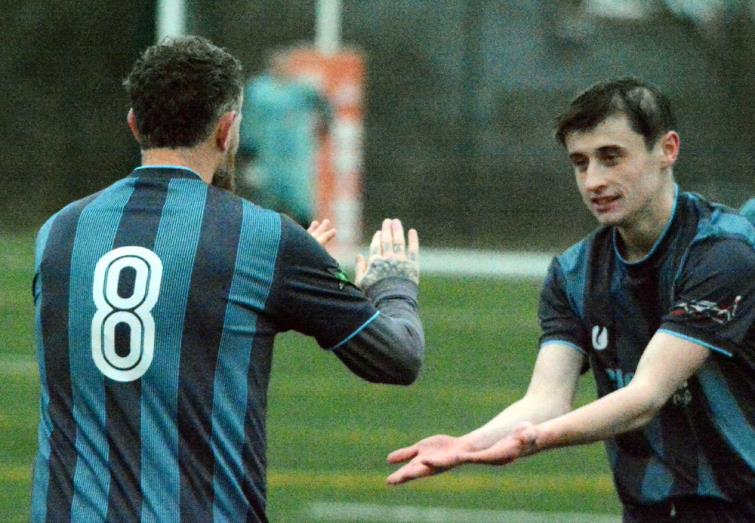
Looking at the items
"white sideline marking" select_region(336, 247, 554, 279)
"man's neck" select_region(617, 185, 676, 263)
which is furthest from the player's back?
"white sideline marking" select_region(336, 247, 554, 279)

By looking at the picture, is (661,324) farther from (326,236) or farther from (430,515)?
(430,515)

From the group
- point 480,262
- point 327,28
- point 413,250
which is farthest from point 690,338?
point 327,28

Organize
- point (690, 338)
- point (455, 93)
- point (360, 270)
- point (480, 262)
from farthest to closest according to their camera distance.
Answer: point (455, 93)
point (480, 262)
point (360, 270)
point (690, 338)

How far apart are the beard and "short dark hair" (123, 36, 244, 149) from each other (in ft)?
0.40

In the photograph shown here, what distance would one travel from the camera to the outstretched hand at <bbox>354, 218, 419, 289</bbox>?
13.3 ft

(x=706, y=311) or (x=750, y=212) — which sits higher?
(x=750, y=212)

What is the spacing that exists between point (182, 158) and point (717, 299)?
1.25m

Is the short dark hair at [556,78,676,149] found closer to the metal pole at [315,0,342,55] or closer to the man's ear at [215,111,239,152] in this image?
the man's ear at [215,111,239,152]

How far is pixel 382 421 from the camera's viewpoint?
32.0 ft

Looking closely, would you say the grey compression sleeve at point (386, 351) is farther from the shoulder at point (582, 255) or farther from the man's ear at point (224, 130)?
the shoulder at point (582, 255)

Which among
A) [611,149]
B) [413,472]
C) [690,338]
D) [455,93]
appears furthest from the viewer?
[455,93]

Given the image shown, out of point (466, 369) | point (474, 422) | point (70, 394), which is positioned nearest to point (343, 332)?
point (70, 394)

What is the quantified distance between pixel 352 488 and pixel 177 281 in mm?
4516

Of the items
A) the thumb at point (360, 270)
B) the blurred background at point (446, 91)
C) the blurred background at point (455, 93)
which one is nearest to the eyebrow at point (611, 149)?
the thumb at point (360, 270)
